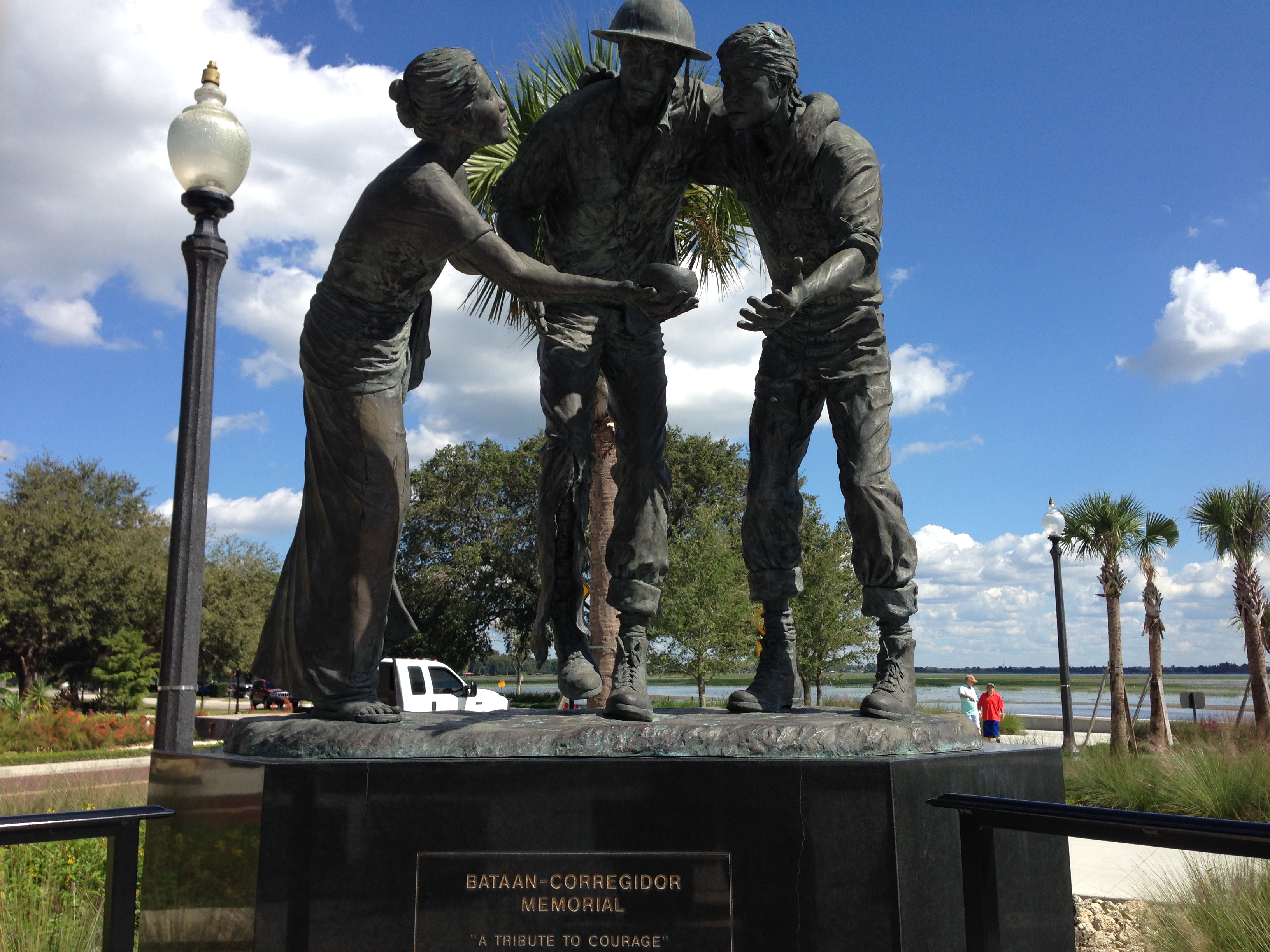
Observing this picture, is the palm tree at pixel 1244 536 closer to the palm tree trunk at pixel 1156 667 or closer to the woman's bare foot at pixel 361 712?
the palm tree trunk at pixel 1156 667

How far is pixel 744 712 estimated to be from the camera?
382 centimetres

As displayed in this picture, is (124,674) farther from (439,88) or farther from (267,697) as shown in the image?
(439,88)

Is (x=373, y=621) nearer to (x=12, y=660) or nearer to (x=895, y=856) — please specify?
(x=895, y=856)

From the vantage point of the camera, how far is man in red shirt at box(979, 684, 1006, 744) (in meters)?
15.9

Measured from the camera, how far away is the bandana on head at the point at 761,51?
3.67 metres

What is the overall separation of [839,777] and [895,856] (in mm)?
260

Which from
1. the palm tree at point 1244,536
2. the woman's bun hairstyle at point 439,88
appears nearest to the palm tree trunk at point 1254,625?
Result: the palm tree at point 1244,536

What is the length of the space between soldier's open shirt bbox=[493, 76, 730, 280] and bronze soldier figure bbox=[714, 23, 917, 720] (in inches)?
7.9

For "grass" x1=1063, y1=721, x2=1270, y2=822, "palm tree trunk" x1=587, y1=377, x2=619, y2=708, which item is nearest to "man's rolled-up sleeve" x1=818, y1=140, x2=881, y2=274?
"palm tree trunk" x1=587, y1=377, x2=619, y2=708

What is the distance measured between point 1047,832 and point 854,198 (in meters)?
2.37

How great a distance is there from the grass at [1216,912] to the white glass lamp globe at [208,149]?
696 centimetres

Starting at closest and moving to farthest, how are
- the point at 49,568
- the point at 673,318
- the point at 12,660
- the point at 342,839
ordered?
1. the point at 342,839
2. the point at 673,318
3. the point at 49,568
4. the point at 12,660

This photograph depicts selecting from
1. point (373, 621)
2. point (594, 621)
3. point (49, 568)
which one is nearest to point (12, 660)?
point (49, 568)

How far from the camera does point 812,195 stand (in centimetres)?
396
